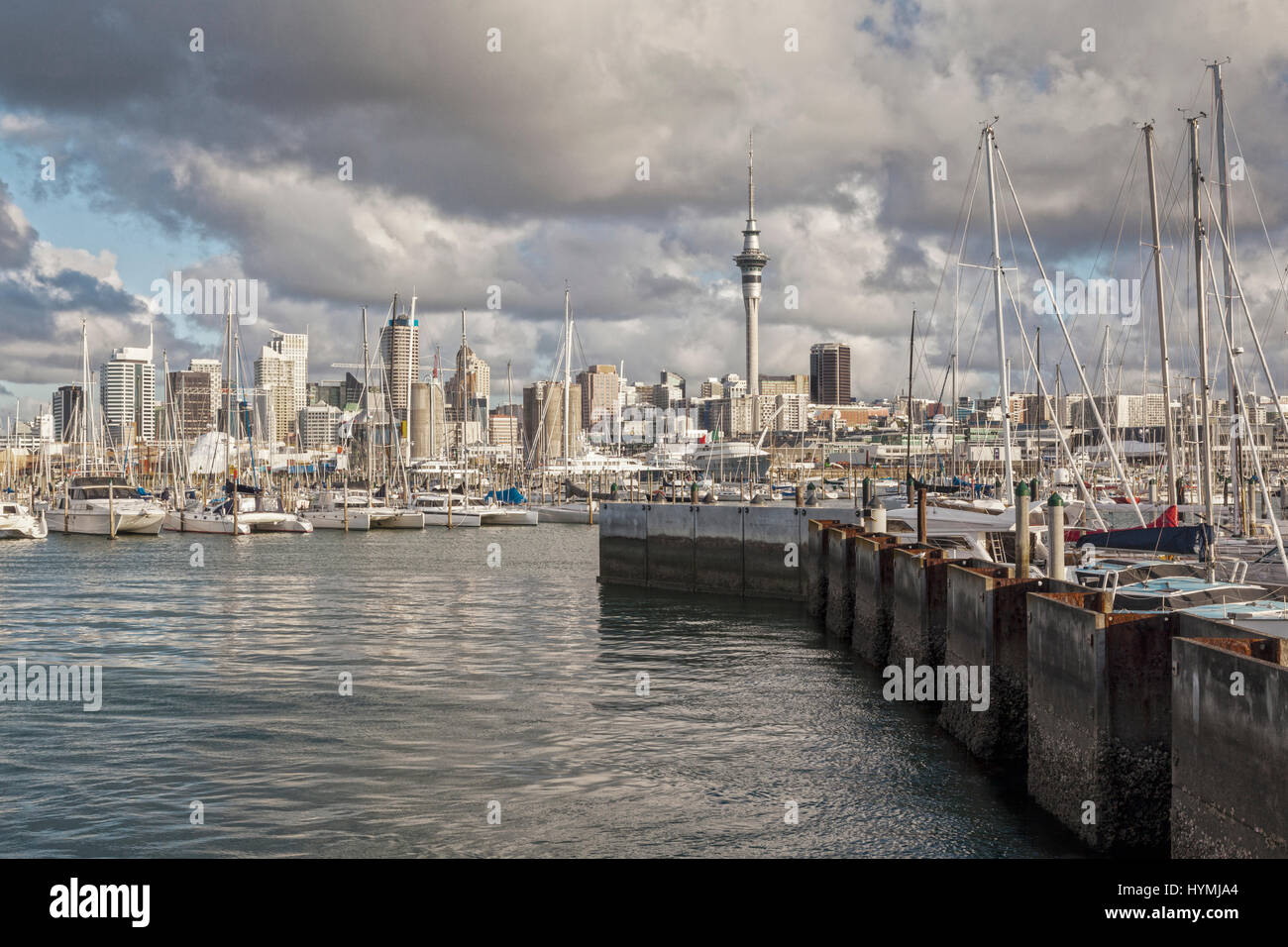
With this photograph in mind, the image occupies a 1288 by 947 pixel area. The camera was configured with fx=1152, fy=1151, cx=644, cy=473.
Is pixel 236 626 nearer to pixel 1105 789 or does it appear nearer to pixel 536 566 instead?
pixel 536 566

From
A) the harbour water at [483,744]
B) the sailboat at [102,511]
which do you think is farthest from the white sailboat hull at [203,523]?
the harbour water at [483,744]

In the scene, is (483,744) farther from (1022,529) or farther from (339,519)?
(339,519)

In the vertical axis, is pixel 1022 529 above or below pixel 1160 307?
below

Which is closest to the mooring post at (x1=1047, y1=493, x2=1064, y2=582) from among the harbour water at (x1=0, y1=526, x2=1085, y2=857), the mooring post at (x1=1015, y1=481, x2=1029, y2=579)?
the mooring post at (x1=1015, y1=481, x2=1029, y2=579)

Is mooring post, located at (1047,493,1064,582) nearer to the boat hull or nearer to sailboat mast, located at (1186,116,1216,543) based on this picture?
sailboat mast, located at (1186,116,1216,543)

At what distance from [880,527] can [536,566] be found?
29.9 meters

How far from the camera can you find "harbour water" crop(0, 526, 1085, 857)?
16.5 meters

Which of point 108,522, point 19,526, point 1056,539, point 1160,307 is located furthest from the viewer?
point 108,522

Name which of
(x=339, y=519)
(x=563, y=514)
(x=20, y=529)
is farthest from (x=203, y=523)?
(x=563, y=514)

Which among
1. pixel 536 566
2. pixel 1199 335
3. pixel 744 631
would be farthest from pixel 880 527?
pixel 536 566

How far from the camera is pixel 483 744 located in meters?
21.8

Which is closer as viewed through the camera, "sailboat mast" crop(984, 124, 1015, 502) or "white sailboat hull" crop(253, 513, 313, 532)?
"sailboat mast" crop(984, 124, 1015, 502)

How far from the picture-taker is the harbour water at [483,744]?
16.5 metres
